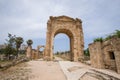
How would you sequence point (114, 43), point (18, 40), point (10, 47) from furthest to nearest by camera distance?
point (18, 40) → point (10, 47) → point (114, 43)

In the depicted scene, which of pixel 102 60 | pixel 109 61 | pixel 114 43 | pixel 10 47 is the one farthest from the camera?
pixel 10 47

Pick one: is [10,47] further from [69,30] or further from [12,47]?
[69,30]

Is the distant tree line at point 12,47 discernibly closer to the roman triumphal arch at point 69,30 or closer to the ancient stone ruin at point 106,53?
the roman triumphal arch at point 69,30

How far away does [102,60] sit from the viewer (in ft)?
29.6

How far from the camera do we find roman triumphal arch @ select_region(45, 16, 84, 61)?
21.9 m

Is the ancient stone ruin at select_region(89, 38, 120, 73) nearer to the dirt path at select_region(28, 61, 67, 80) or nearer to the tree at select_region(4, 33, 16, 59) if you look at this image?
the dirt path at select_region(28, 61, 67, 80)

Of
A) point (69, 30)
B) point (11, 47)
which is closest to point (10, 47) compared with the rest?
point (11, 47)

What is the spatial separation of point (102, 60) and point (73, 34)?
14035mm

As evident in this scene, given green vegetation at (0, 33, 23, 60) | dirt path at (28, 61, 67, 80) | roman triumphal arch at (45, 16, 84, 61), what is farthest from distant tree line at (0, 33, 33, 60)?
dirt path at (28, 61, 67, 80)

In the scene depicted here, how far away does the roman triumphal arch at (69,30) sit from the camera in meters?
21.9

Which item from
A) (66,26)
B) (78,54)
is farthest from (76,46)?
(66,26)

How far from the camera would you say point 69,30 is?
2300 centimetres

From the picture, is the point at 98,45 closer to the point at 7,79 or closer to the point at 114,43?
the point at 114,43

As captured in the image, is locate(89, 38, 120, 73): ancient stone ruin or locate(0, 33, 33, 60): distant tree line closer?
locate(89, 38, 120, 73): ancient stone ruin
